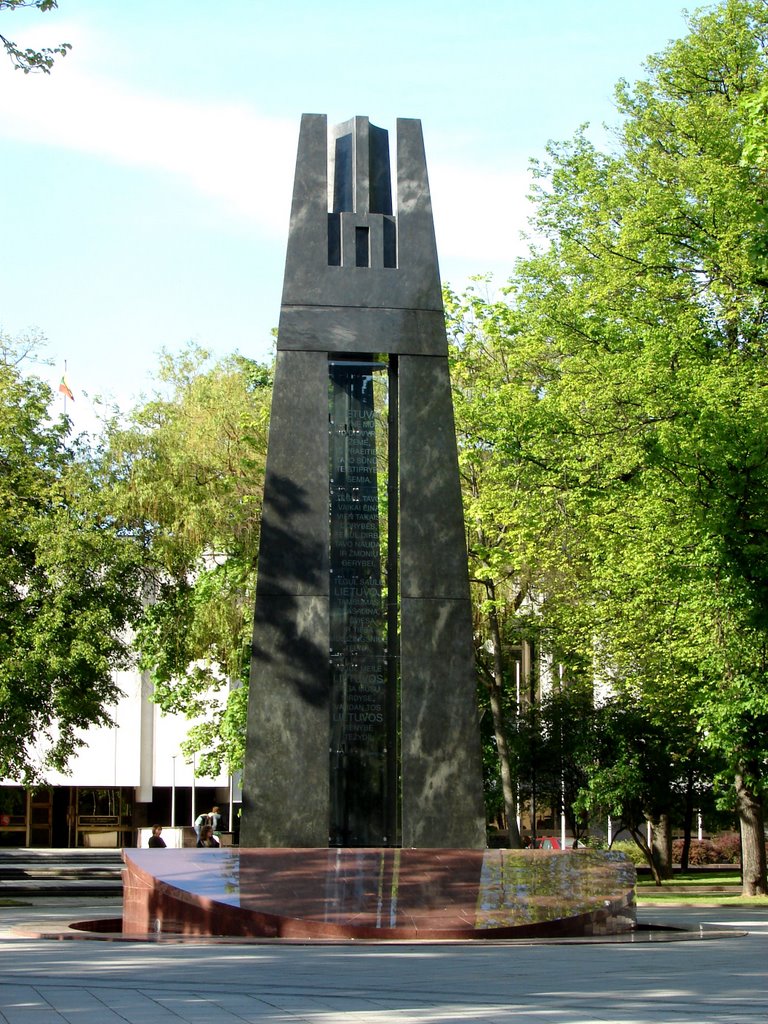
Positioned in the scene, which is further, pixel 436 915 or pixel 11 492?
pixel 11 492

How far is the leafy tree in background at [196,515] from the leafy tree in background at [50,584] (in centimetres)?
82

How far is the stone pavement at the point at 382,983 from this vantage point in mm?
8039

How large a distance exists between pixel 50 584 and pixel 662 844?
1818 centimetres

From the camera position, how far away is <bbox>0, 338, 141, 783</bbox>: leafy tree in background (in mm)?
26969

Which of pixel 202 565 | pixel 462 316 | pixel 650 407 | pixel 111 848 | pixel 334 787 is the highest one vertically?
pixel 462 316

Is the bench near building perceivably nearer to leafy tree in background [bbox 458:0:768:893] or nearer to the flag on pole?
the flag on pole

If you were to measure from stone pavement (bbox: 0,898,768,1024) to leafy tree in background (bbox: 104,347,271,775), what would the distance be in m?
16.3

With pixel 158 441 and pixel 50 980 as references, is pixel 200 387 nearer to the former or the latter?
pixel 158 441

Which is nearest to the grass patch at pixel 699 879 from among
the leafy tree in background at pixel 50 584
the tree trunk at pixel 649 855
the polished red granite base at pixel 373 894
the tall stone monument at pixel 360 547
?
the tree trunk at pixel 649 855

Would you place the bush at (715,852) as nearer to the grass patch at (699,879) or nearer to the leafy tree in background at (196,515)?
the grass patch at (699,879)

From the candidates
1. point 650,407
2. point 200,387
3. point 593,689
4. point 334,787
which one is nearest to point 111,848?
point 593,689

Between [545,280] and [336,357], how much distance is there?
51.3 ft

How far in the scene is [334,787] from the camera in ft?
51.4

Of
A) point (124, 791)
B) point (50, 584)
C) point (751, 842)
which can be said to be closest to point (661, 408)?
point (751, 842)
